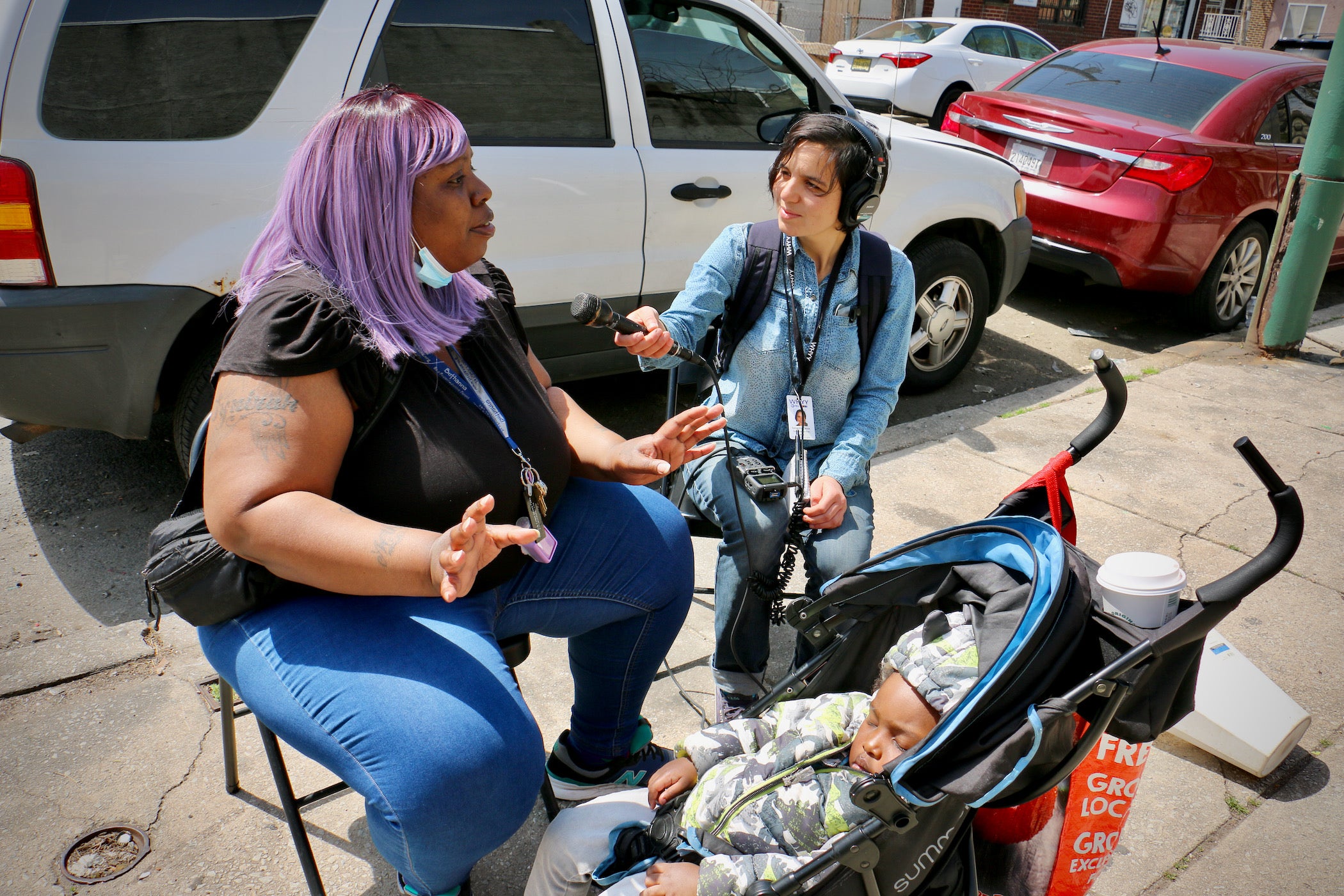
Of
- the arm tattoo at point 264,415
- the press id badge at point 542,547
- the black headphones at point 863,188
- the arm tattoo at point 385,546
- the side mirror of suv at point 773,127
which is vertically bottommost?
the press id badge at point 542,547

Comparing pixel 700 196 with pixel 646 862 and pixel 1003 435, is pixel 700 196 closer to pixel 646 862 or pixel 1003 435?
pixel 1003 435

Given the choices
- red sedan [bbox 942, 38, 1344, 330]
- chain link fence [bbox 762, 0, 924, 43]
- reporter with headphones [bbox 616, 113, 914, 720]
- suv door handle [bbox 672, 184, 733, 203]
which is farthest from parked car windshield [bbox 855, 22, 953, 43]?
reporter with headphones [bbox 616, 113, 914, 720]

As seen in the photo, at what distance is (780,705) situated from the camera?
6.73 feet

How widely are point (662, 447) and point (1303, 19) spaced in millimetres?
39088

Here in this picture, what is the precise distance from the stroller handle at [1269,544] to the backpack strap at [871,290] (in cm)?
128

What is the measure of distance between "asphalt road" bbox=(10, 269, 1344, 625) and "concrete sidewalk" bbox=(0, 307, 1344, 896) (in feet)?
0.36

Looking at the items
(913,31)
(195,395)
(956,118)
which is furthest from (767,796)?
(913,31)

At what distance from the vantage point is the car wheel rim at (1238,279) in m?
6.79

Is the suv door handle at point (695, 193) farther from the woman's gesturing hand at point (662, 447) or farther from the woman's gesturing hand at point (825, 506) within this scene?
the woman's gesturing hand at point (662, 447)

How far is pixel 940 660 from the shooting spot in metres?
1.74

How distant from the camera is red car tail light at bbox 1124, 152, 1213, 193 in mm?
6121

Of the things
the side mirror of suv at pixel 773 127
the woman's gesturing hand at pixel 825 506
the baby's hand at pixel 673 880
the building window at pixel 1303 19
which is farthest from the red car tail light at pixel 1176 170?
the building window at pixel 1303 19

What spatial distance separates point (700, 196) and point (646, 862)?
302 cm

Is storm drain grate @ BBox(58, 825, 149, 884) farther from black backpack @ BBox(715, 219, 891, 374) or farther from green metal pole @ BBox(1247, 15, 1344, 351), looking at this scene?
green metal pole @ BBox(1247, 15, 1344, 351)
